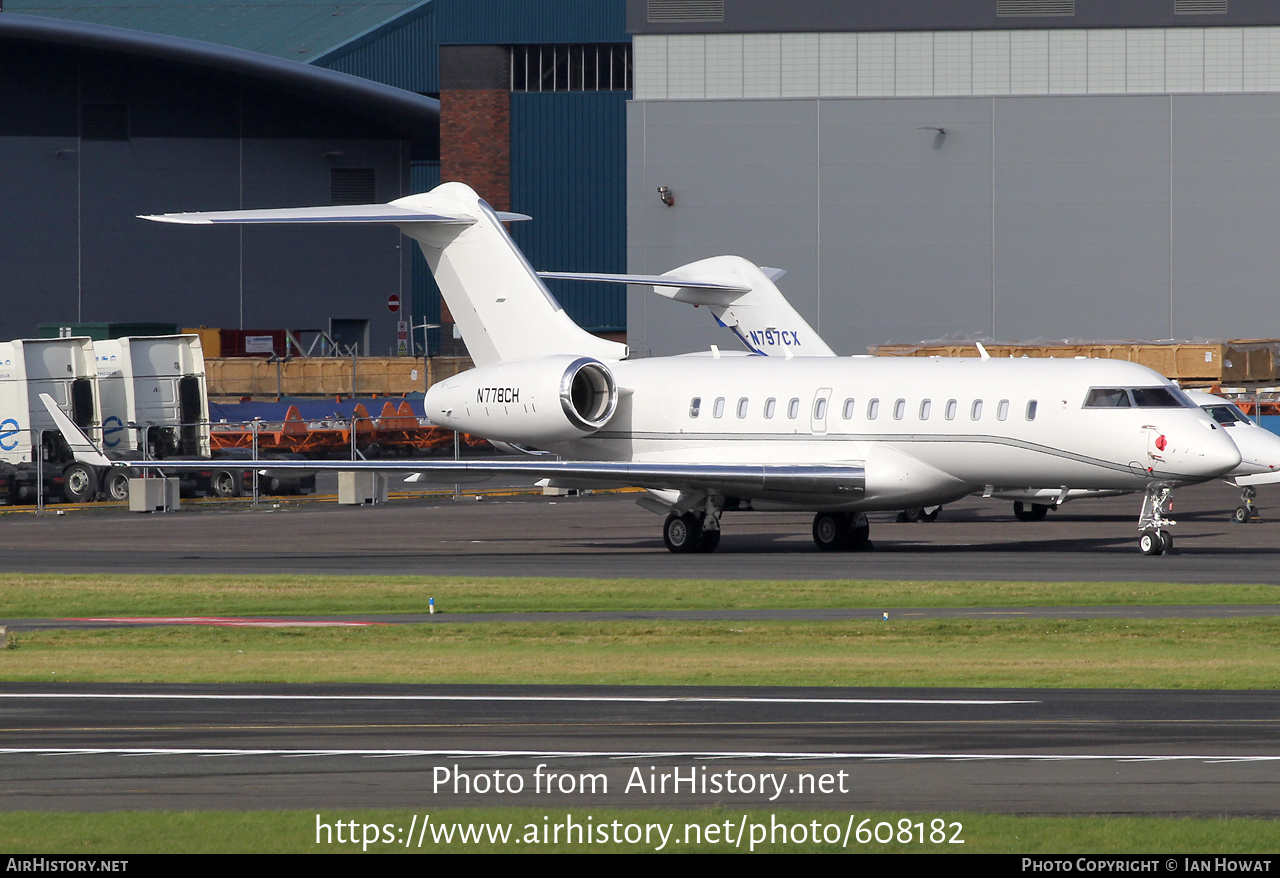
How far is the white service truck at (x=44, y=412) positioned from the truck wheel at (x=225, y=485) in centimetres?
266

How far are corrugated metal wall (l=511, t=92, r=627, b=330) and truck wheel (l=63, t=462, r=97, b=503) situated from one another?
97.5ft

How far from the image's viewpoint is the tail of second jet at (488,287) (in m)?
29.1

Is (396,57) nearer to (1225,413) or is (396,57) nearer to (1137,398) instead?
(1225,413)

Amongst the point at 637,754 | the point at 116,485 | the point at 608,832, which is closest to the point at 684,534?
the point at 637,754

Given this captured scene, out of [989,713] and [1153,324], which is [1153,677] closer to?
[989,713]

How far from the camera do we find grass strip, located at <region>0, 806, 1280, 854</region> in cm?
760

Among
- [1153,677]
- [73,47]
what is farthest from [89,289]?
[1153,677]

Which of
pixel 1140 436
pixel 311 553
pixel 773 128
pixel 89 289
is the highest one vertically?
pixel 773 128

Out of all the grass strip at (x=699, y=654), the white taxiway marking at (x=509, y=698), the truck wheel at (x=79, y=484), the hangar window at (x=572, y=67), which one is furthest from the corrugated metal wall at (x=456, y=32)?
the white taxiway marking at (x=509, y=698)

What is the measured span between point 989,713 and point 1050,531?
19.0 metres

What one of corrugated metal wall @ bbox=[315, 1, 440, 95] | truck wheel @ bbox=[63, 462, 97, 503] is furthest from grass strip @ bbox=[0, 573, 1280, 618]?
corrugated metal wall @ bbox=[315, 1, 440, 95]

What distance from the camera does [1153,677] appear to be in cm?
1317

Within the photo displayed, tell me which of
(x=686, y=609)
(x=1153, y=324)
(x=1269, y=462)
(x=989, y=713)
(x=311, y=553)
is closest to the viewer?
(x=989, y=713)

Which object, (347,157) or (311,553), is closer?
(311,553)
